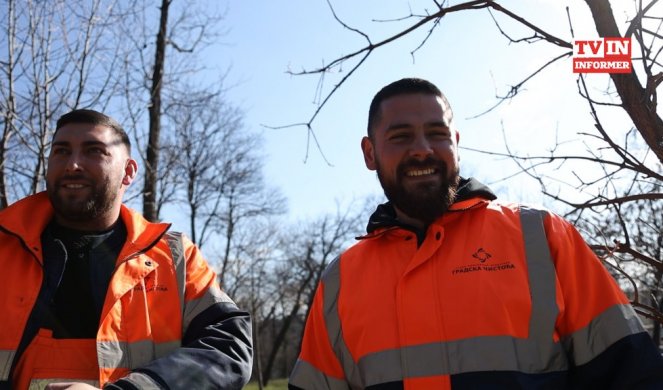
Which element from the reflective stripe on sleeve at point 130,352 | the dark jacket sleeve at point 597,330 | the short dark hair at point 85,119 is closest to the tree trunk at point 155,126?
the short dark hair at point 85,119

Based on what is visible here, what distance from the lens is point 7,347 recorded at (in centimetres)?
260

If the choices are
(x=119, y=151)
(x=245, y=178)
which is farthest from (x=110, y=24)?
(x=245, y=178)

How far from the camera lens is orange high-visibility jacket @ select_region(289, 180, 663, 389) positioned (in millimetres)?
1996

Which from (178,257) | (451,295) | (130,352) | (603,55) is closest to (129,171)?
(178,257)

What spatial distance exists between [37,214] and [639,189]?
3.36 metres

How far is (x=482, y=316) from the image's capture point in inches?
82.7

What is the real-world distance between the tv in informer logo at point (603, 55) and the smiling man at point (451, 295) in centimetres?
69

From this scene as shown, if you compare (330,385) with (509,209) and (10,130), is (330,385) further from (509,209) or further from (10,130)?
(10,130)

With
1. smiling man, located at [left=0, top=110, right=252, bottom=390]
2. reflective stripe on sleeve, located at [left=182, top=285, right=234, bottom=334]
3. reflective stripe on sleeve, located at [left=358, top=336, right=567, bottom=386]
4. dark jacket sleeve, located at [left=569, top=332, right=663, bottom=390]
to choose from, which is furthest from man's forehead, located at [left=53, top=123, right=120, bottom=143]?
dark jacket sleeve, located at [left=569, top=332, right=663, bottom=390]

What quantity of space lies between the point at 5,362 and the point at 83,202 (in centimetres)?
81

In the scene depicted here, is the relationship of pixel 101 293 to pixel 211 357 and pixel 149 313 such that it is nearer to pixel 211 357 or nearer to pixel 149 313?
pixel 149 313

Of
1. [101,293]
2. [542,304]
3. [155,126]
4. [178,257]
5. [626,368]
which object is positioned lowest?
[626,368]

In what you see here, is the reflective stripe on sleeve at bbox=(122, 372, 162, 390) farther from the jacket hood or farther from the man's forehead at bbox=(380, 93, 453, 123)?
the man's forehead at bbox=(380, 93, 453, 123)

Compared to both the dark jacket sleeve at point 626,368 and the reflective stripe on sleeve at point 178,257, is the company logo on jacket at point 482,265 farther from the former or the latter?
the reflective stripe on sleeve at point 178,257
